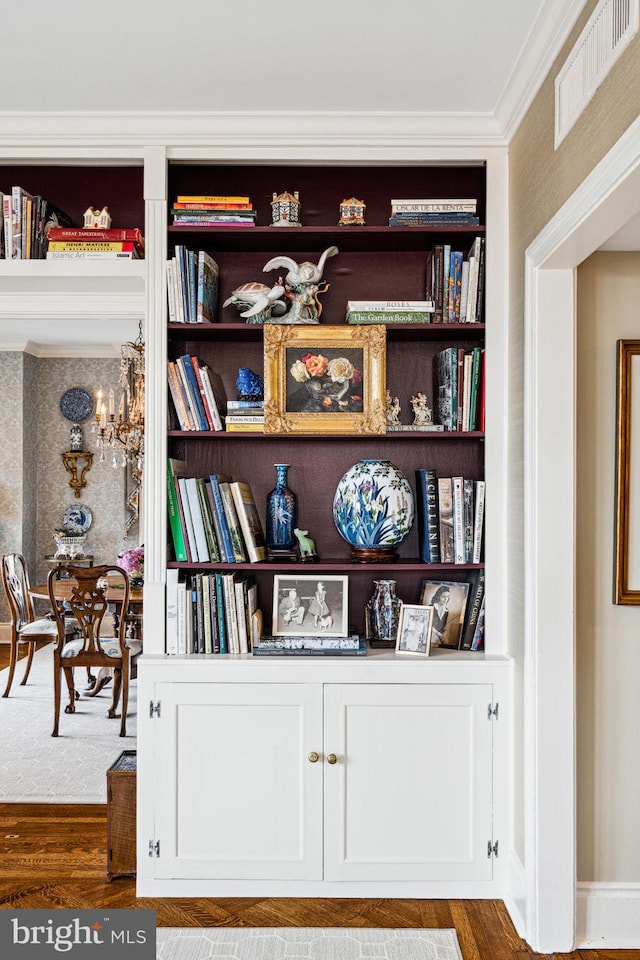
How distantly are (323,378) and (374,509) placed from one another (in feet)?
1.61

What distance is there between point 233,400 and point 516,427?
3.54 feet

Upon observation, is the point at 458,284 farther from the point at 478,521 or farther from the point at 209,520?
the point at 209,520

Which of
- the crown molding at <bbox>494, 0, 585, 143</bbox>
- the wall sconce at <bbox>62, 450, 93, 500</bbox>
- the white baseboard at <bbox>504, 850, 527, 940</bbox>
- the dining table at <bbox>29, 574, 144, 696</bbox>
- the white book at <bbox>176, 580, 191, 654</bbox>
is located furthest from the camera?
the wall sconce at <bbox>62, 450, 93, 500</bbox>

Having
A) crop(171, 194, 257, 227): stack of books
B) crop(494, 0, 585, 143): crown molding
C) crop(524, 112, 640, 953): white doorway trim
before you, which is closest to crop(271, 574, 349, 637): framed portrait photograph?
crop(524, 112, 640, 953): white doorway trim

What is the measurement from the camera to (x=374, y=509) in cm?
277

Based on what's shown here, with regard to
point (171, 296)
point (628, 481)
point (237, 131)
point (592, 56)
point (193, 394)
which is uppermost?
point (237, 131)

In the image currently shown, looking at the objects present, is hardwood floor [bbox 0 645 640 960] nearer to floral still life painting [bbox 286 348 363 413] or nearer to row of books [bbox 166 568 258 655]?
row of books [bbox 166 568 258 655]

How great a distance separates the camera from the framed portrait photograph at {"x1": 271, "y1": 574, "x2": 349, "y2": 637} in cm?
279

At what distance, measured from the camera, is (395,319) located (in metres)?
2.79

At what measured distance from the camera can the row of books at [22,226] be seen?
9.37 ft

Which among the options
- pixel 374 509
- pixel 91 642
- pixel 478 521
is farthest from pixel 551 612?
pixel 91 642

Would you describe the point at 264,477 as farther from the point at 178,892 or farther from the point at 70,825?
the point at 70,825

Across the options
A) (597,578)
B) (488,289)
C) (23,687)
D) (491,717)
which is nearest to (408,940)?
(491,717)

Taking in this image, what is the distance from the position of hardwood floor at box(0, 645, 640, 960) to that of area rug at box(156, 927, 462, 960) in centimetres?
4
